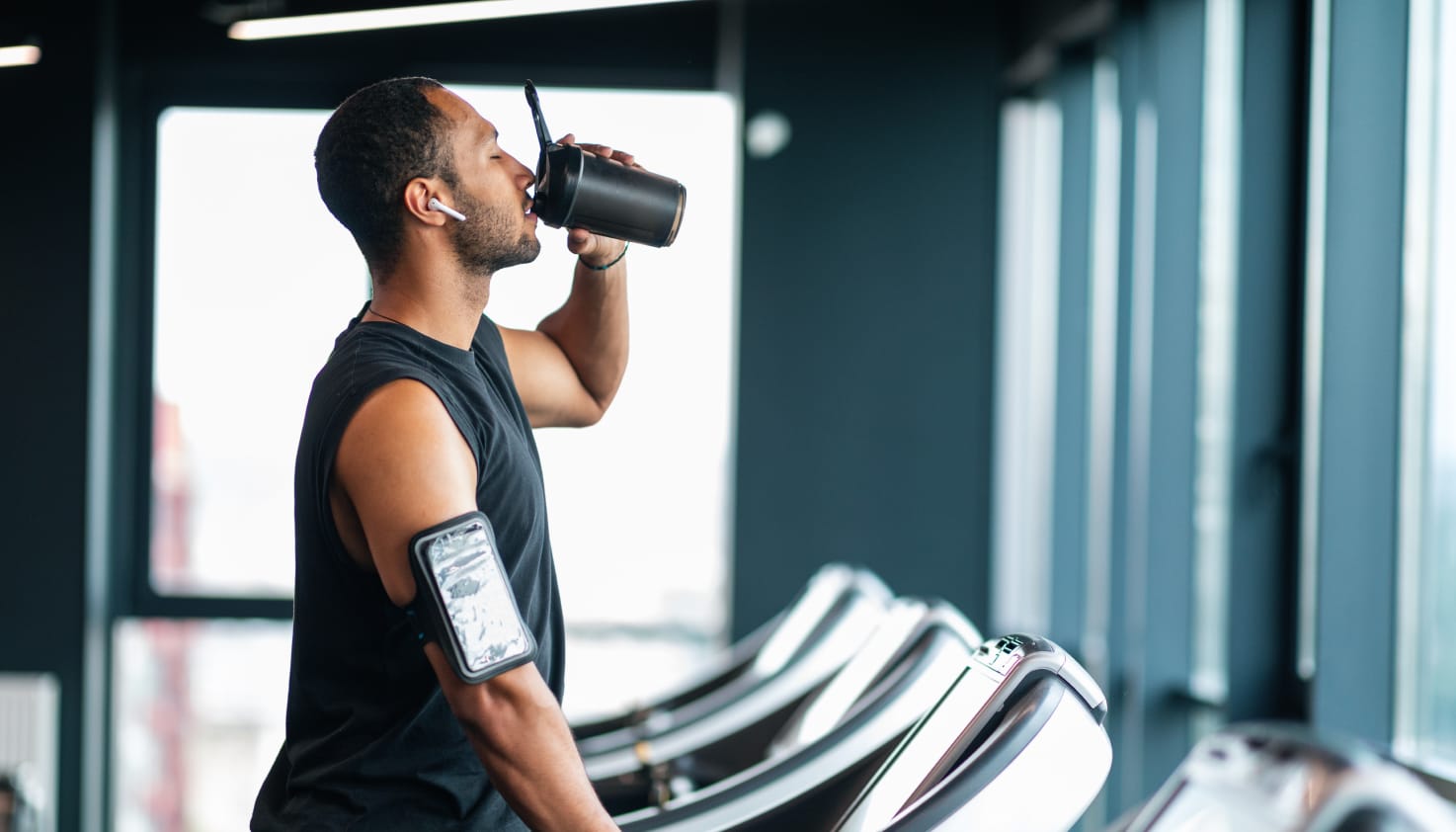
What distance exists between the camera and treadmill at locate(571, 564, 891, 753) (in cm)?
264

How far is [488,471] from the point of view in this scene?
4.40 feet

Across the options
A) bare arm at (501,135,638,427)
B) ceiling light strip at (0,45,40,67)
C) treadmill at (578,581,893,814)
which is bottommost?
treadmill at (578,581,893,814)

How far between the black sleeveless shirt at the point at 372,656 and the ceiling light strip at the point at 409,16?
2550mm

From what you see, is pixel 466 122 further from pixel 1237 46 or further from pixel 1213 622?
pixel 1213 622

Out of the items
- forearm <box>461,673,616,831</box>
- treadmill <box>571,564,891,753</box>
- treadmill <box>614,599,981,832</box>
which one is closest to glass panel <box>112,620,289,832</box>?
treadmill <box>571,564,891,753</box>

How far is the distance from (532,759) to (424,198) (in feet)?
1.84

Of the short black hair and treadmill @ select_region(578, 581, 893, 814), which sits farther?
treadmill @ select_region(578, 581, 893, 814)

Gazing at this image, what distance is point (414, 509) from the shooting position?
1.20 metres

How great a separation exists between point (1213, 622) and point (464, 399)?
232cm

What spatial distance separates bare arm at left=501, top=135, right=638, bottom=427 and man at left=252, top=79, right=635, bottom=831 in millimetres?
241

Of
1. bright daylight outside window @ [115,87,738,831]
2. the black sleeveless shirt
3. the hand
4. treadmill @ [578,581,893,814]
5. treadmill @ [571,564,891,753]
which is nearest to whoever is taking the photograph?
the black sleeveless shirt

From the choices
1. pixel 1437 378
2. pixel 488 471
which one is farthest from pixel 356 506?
pixel 1437 378

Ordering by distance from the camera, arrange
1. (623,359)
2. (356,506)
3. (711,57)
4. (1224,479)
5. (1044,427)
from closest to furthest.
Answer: (356,506) < (623,359) < (1224,479) < (1044,427) < (711,57)

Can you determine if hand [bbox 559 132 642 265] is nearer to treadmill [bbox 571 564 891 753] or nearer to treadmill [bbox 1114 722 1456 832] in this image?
treadmill [bbox 1114 722 1456 832]
